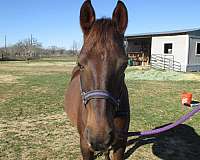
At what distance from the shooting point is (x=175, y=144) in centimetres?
527

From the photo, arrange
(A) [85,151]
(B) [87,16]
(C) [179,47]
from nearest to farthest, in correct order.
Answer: (B) [87,16], (A) [85,151], (C) [179,47]

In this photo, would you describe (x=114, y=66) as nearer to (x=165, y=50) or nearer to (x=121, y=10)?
(x=121, y=10)

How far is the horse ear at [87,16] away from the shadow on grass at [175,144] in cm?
303

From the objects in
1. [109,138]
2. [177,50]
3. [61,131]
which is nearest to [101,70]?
[109,138]

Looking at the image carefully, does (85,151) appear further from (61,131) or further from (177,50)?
(177,50)

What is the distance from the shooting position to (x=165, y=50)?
25219mm

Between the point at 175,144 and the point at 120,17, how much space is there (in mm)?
3710

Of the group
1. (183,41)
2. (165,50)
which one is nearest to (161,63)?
(165,50)

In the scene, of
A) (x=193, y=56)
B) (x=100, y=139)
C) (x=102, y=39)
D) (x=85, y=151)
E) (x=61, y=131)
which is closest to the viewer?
(x=100, y=139)

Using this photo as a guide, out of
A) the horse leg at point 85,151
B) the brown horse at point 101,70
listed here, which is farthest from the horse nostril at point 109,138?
the horse leg at point 85,151

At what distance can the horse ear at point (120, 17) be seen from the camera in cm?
232

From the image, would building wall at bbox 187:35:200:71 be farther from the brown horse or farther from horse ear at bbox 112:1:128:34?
the brown horse

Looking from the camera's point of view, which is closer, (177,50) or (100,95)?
(100,95)

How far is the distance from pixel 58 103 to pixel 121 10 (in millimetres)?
7096
